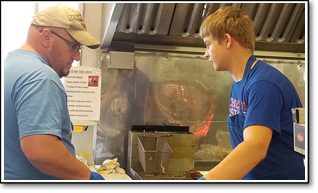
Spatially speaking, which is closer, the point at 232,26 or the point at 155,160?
the point at 232,26

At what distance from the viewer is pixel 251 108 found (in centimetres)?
91

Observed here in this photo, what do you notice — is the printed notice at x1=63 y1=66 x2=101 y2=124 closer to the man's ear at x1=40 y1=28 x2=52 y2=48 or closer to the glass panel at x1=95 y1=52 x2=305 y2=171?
the glass panel at x1=95 y1=52 x2=305 y2=171

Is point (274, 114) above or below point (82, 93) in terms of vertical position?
below

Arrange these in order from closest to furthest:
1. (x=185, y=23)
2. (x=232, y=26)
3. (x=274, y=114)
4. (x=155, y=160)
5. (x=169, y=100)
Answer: (x=274, y=114) < (x=232, y=26) < (x=155, y=160) < (x=185, y=23) < (x=169, y=100)

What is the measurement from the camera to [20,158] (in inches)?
32.6

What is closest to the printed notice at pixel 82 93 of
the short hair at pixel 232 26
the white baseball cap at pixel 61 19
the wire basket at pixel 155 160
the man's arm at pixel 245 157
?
the wire basket at pixel 155 160

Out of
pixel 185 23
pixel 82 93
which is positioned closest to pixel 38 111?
pixel 82 93

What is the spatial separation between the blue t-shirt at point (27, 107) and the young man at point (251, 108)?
45 cm

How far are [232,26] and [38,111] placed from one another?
25.5 inches

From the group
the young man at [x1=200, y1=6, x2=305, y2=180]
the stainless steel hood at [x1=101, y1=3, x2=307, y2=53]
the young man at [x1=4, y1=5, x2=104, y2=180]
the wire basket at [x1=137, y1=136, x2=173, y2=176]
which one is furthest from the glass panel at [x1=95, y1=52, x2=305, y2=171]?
the young man at [x1=4, y1=5, x2=104, y2=180]

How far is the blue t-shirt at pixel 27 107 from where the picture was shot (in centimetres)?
77

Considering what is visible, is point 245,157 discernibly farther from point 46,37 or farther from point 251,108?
point 46,37

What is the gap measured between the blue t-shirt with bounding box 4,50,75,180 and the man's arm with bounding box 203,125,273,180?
439 mm

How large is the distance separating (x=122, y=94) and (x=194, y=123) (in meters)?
0.51
